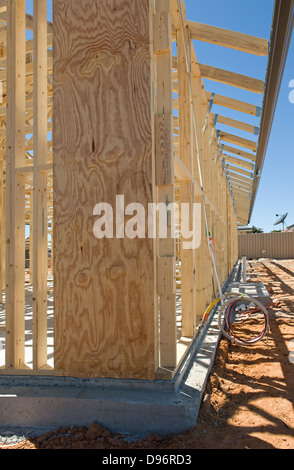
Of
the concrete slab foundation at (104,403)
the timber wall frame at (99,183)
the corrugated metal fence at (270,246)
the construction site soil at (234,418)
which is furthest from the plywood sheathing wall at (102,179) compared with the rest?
the corrugated metal fence at (270,246)

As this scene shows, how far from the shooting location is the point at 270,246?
32.1 m

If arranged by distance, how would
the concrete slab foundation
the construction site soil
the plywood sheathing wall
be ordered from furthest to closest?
the plywood sheathing wall
the concrete slab foundation
the construction site soil

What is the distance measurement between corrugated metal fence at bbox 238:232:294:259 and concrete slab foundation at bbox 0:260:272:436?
30.8m

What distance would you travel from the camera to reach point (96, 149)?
2801 mm

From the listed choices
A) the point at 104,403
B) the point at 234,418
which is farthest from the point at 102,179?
the point at 234,418

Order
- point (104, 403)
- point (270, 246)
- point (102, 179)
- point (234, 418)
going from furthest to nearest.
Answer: point (270, 246)
point (102, 179)
point (234, 418)
point (104, 403)

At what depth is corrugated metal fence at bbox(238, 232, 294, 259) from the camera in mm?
31891

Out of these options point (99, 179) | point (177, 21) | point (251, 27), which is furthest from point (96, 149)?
point (251, 27)

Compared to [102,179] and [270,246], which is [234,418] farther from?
[270,246]

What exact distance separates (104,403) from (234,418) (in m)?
0.96

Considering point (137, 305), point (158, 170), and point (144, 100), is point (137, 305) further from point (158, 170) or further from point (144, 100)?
point (144, 100)

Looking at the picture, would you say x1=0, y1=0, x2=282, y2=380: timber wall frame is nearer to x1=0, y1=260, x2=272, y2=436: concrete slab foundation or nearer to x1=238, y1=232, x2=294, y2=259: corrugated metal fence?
x1=0, y1=260, x2=272, y2=436: concrete slab foundation

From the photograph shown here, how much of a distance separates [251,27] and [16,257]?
369 cm

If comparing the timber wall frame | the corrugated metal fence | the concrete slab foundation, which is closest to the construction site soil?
the concrete slab foundation
